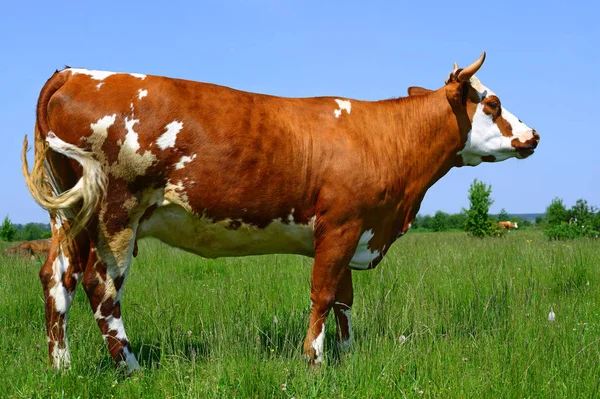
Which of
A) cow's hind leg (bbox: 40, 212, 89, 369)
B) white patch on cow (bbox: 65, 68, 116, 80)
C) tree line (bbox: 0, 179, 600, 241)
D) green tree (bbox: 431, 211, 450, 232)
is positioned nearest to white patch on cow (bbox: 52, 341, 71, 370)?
cow's hind leg (bbox: 40, 212, 89, 369)

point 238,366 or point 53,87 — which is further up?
point 53,87

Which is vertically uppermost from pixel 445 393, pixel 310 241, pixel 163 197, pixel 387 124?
pixel 387 124

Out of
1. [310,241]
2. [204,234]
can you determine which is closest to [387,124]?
[310,241]

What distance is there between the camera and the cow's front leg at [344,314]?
17.8 feet

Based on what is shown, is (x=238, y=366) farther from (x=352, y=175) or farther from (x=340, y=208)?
(x=352, y=175)

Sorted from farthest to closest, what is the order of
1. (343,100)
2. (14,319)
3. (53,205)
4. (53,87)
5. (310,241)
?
1. (14,319)
2. (343,100)
3. (310,241)
4. (53,87)
5. (53,205)

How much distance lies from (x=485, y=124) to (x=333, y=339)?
2.57 m

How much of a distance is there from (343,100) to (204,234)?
1881 millimetres

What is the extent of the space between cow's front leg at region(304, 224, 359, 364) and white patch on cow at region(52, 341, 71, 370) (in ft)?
6.42

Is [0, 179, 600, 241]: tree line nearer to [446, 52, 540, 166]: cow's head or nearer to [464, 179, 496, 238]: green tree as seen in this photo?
[464, 179, 496, 238]: green tree

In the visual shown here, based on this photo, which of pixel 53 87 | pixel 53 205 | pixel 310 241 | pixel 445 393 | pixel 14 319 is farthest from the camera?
pixel 14 319

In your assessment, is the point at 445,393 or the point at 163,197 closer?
the point at 445,393

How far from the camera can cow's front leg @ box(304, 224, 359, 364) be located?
4.82m

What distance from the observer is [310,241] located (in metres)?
5.07
